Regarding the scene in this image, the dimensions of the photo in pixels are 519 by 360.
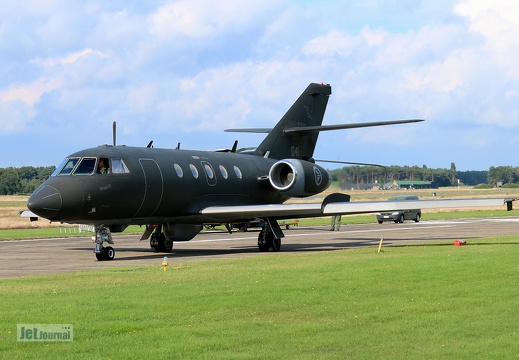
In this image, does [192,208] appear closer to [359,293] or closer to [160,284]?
[160,284]

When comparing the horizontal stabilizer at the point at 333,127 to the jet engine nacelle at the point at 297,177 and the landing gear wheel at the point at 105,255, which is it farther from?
the landing gear wheel at the point at 105,255

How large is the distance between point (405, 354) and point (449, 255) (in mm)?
13638

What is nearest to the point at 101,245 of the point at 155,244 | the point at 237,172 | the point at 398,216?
the point at 155,244

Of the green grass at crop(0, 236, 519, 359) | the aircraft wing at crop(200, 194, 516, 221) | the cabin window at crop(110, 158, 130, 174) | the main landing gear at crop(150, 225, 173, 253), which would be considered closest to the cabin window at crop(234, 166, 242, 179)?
the aircraft wing at crop(200, 194, 516, 221)

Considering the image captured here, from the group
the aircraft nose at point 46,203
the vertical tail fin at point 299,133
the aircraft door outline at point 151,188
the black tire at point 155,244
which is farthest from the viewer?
the vertical tail fin at point 299,133

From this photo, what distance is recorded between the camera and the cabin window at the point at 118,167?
2591 cm

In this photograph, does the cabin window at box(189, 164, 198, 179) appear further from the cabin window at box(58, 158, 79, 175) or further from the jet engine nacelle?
the cabin window at box(58, 158, 79, 175)

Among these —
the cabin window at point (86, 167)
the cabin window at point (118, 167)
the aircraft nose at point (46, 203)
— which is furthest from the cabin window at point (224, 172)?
the aircraft nose at point (46, 203)

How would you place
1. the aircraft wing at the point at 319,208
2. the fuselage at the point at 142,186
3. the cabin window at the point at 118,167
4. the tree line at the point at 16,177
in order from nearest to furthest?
the fuselage at the point at 142,186 < the cabin window at the point at 118,167 < the aircraft wing at the point at 319,208 < the tree line at the point at 16,177

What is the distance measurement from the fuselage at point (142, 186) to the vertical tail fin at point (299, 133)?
2.52m

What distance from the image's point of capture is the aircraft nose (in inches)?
955

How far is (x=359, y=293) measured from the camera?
14719 mm

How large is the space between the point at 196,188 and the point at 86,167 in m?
4.52

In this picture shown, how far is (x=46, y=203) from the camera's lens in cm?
2425
